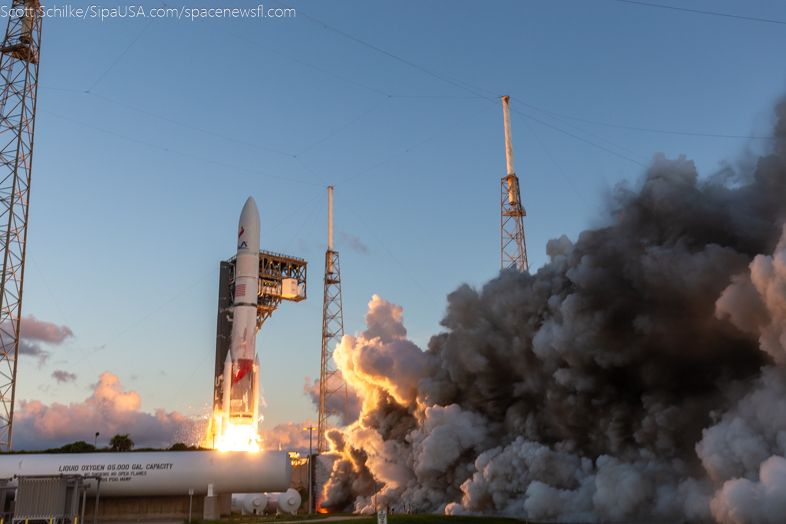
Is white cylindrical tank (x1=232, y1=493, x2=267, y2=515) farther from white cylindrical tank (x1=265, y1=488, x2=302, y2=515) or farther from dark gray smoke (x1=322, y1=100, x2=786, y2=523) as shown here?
dark gray smoke (x1=322, y1=100, x2=786, y2=523)

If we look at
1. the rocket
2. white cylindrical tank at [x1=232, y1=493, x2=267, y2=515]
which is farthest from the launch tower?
white cylindrical tank at [x1=232, y1=493, x2=267, y2=515]

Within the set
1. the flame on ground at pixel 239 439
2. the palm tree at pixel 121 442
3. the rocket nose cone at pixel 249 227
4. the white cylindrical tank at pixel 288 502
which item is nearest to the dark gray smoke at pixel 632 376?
the white cylindrical tank at pixel 288 502

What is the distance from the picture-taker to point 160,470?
49.8 metres

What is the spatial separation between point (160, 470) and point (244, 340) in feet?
49.5

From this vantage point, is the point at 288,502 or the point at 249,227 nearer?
the point at 288,502

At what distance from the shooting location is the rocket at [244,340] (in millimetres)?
60406

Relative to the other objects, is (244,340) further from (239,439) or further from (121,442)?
(121,442)

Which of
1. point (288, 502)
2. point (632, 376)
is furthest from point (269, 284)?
point (632, 376)

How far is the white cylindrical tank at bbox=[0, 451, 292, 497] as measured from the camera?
1948 inches

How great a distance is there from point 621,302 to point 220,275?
160ft

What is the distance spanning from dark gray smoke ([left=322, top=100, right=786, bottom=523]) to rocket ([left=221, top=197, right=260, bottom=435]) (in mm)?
15537

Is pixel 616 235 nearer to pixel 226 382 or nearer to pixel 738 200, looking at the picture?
pixel 738 200

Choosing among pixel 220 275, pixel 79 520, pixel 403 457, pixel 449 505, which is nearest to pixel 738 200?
pixel 449 505

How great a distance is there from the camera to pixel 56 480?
41688 millimetres
